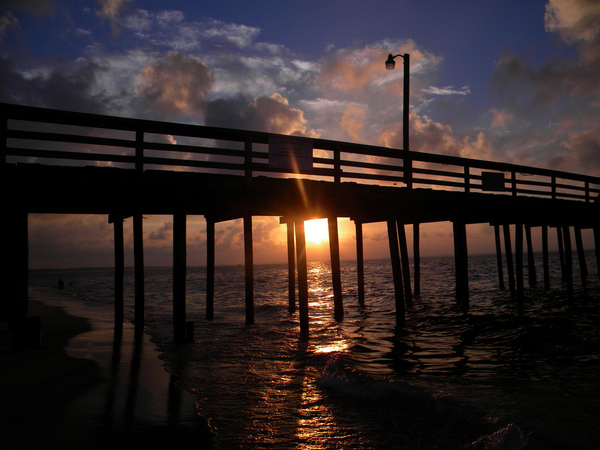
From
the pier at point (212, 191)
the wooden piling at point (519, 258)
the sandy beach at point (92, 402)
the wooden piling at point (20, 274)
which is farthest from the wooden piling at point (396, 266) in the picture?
the wooden piling at point (20, 274)

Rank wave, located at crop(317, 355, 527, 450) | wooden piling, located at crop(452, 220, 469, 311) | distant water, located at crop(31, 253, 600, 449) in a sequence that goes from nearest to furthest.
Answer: wave, located at crop(317, 355, 527, 450), distant water, located at crop(31, 253, 600, 449), wooden piling, located at crop(452, 220, 469, 311)

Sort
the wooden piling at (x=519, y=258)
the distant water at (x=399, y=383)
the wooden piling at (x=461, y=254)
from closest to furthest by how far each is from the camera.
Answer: the distant water at (x=399, y=383) → the wooden piling at (x=461, y=254) → the wooden piling at (x=519, y=258)

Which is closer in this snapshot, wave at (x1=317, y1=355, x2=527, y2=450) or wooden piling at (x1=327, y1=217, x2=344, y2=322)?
wave at (x1=317, y1=355, x2=527, y2=450)

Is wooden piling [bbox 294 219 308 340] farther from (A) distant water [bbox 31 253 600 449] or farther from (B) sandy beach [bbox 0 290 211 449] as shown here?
(B) sandy beach [bbox 0 290 211 449]

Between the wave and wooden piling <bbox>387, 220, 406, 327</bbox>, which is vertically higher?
wooden piling <bbox>387, 220, 406, 327</bbox>

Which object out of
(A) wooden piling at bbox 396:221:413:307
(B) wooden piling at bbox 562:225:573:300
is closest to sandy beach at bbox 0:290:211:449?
(A) wooden piling at bbox 396:221:413:307

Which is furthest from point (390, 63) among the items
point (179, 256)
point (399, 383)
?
point (399, 383)

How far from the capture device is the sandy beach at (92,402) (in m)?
4.58

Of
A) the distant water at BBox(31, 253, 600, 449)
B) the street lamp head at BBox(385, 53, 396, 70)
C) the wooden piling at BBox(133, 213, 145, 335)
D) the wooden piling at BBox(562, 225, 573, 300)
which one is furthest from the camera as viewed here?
the wooden piling at BBox(562, 225, 573, 300)

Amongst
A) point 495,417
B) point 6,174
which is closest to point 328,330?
point 495,417

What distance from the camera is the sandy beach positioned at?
458 cm

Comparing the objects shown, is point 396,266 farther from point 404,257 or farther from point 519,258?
point 519,258

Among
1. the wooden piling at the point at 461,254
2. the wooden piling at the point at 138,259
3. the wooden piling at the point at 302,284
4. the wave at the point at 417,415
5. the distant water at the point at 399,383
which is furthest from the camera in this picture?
the wooden piling at the point at 461,254

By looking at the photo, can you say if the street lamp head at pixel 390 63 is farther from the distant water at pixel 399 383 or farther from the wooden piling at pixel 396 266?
the distant water at pixel 399 383
